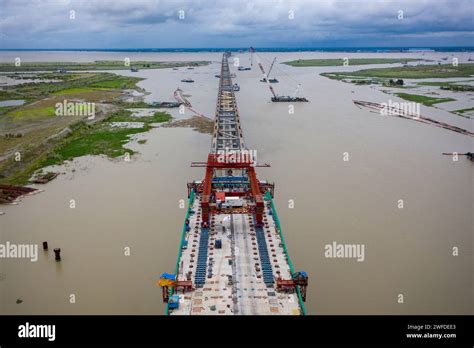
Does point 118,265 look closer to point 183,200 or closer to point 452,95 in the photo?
point 183,200

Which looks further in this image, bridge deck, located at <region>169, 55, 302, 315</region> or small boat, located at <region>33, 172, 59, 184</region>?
small boat, located at <region>33, 172, 59, 184</region>

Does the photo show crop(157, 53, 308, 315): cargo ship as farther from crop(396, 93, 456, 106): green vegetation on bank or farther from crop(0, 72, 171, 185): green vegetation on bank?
crop(396, 93, 456, 106): green vegetation on bank

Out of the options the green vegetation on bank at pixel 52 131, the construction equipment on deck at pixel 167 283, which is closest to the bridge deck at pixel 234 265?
the construction equipment on deck at pixel 167 283

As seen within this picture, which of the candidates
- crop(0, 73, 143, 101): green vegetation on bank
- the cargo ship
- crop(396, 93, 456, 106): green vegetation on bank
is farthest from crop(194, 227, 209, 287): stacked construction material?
crop(0, 73, 143, 101): green vegetation on bank

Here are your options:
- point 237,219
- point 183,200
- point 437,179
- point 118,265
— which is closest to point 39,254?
point 118,265

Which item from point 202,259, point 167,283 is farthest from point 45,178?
point 167,283
